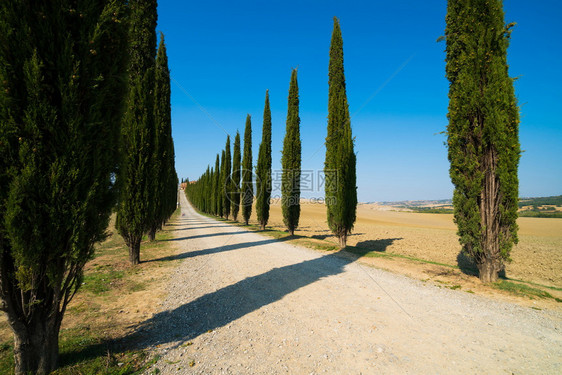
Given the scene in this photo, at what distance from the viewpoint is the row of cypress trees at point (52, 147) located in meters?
2.53

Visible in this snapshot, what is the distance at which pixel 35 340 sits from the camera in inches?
111

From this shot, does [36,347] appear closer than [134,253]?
Yes

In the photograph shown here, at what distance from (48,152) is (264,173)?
58.8 feet

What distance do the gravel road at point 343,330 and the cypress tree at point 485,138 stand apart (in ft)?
6.40

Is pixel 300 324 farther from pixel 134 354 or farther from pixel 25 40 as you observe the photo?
pixel 25 40

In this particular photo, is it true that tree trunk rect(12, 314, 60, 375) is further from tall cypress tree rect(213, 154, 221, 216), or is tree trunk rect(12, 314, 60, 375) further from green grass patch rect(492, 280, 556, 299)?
tall cypress tree rect(213, 154, 221, 216)

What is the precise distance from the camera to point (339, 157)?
1116 cm

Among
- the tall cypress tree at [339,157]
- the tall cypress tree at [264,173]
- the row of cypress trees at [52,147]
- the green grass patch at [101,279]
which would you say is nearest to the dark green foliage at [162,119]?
the green grass patch at [101,279]

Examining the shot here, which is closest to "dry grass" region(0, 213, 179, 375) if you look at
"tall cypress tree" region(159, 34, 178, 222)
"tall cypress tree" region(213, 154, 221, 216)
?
"tall cypress tree" region(159, 34, 178, 222)

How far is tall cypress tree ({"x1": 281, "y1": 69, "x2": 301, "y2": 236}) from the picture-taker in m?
16.0

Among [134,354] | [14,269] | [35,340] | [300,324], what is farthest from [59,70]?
[300,324]

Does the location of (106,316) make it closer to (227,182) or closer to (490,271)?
(490,271)

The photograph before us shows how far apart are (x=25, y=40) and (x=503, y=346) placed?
692 cm

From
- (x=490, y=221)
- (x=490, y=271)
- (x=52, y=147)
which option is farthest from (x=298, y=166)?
(x=52, y=147)
